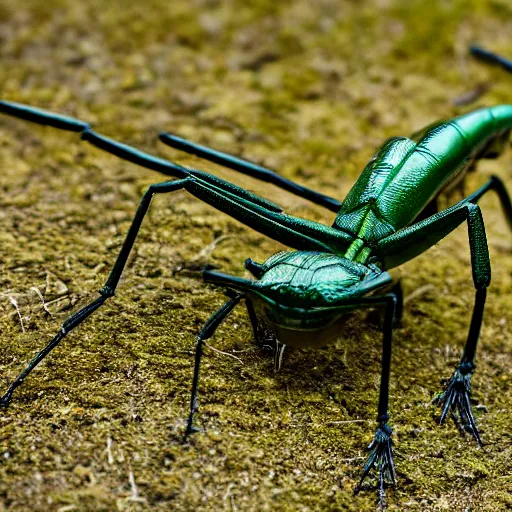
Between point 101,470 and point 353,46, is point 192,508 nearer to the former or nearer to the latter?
point 101,470

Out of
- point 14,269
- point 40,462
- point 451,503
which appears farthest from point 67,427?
point 451,503

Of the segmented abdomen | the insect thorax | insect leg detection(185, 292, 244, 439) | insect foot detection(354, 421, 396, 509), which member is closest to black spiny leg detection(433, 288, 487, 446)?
insect foot detection(354, 421, 396, 509)

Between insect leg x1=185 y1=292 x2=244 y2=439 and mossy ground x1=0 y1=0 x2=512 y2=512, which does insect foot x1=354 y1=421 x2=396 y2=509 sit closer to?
mossy ground x1=0 y1=0 x2=512 y2=512

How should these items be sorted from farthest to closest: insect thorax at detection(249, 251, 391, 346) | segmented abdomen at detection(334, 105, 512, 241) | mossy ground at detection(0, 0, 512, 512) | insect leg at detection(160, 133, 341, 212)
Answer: insect leg at detection(160, 133, 341, 212) → segmented abdomen at detection(334, 105, 512, 241) → mossy ground at detection(0, 0, 512, 512) → insect thorax at detection(249, 251, 391, 346)

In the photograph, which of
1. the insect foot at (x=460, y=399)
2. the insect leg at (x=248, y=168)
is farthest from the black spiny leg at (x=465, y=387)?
the insect leg at (x=248, y=168)

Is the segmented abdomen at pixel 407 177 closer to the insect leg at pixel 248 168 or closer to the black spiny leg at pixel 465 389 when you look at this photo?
the insect leg at pixel 248 168

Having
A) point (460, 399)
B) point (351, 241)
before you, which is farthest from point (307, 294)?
point (460, 399)
